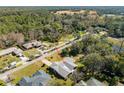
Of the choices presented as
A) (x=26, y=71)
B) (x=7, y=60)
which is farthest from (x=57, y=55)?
(x=7, y=60)

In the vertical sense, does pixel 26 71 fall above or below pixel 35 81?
below

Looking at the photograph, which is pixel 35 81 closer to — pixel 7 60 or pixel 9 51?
pixel 7 60

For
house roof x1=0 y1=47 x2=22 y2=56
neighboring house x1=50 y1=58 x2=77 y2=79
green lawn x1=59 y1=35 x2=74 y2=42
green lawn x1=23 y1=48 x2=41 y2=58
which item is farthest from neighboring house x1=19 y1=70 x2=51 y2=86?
green lawn x1=59 y1=35 x2=74 y2=42

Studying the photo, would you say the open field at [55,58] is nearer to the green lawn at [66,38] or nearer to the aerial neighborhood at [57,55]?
the aerial neighborhood at [57,55]

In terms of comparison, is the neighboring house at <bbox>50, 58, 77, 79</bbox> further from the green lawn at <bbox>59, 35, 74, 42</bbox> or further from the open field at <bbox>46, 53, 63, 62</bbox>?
the green lawn at <bbox>59, 35, 74, 42</bbox>

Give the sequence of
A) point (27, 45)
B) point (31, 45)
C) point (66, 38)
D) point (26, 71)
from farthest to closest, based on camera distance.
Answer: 1. point (66, 38)
2. point (31, 45)
3. point (27, 45)
4. point (26, 71)

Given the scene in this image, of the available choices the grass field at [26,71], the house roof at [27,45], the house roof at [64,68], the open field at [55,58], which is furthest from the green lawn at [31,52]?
the house roof at [64,68]
